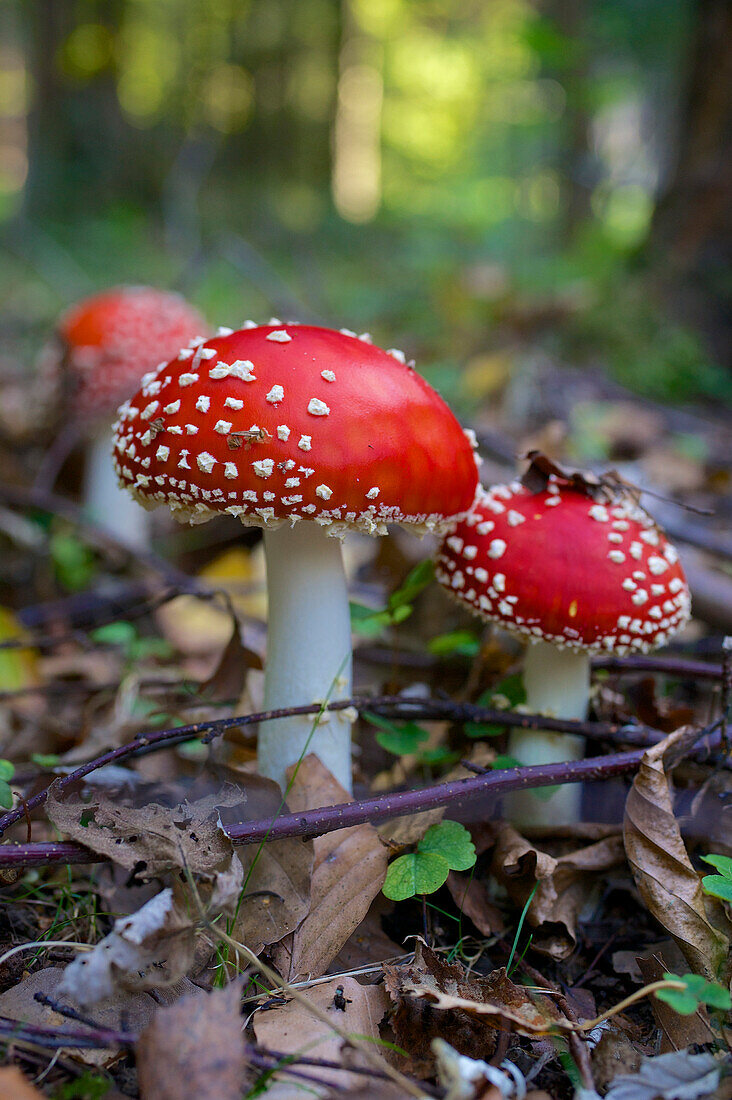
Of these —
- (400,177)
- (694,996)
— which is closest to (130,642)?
(694,996)

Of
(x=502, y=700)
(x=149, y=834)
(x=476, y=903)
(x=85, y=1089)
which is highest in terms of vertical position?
(x=149, y=834)

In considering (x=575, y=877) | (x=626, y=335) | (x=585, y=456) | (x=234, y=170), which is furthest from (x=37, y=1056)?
(x=234, y=170)

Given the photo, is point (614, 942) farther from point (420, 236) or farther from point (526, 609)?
point (420, 236)

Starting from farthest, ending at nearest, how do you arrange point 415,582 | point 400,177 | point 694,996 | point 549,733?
point 400,177, point 415,582, point 549,733, point 694,996

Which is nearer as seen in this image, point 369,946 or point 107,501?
point 369,946

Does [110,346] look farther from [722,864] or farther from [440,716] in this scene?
[722,864]

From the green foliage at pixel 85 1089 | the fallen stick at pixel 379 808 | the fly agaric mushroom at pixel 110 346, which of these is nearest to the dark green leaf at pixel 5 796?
the fallen stick at pixel 379 808
